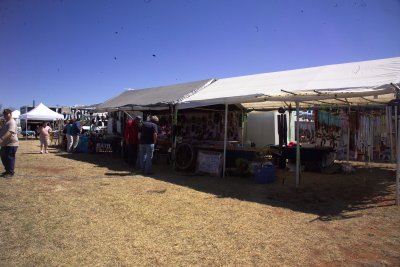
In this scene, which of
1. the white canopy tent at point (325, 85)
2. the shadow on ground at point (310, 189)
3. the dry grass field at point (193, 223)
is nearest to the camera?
the dry grass field at point (193, 223)

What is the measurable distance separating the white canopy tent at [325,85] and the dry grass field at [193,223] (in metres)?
1.50

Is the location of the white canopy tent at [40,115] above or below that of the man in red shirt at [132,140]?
above

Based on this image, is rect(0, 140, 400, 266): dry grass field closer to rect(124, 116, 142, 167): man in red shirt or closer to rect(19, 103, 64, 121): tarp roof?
rect(124, 116, 142, 167): man in red shirt

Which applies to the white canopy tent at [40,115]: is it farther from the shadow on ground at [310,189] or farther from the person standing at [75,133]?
the shadow on ground at [310,189]

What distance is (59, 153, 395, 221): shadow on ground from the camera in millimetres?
6723

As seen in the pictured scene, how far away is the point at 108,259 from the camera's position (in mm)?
3906

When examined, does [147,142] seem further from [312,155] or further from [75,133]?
[75,133]

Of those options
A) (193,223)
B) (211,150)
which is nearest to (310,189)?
(211,150)

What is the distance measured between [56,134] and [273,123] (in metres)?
14.7

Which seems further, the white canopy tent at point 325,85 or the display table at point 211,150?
the display table at point 211,150

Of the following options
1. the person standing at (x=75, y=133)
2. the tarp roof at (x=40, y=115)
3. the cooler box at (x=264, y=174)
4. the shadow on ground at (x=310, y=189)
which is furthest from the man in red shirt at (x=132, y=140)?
the tarp roof at (x=40, y=115)

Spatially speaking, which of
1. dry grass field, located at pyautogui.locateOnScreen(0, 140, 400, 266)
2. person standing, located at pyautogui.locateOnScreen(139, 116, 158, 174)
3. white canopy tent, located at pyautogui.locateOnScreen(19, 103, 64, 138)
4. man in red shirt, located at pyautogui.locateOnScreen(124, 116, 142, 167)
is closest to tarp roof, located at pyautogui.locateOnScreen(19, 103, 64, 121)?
white canopy tent, located at pyautogui.locateOnScreen(19, 103, 64, 138)

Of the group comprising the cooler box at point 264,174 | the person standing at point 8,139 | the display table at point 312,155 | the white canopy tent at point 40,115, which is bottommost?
the cooler box at point 264,174

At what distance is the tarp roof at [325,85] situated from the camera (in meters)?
7.41
